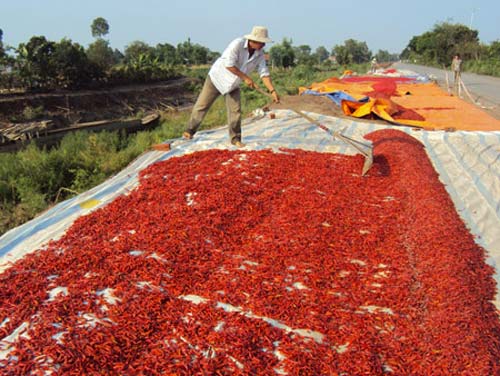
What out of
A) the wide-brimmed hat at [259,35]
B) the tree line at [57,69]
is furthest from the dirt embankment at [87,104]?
the wide-brimmed hat at [259,35]

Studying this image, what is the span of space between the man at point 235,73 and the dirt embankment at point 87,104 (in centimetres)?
1535

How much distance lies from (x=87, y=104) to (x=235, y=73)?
20.0m

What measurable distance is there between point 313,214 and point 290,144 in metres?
2.17

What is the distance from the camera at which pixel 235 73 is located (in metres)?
4.64

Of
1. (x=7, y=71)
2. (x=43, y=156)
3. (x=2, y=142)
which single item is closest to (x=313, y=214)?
(x=43, y=156)

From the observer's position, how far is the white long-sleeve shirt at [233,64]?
4.63 meters

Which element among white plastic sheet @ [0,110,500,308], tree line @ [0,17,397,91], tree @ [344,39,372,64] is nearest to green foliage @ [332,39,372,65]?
tree @ [344,39,372,64]

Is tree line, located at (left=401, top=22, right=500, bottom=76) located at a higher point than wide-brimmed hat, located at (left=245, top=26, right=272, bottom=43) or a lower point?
higher

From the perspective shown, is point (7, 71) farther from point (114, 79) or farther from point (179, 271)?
point (179, 271)

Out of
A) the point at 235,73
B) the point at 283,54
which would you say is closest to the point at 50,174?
the point at 235,73

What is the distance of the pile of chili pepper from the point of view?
1.82 meters

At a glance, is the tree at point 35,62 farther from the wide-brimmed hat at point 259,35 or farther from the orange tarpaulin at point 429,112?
the wide-brimmed hat at point 259,35

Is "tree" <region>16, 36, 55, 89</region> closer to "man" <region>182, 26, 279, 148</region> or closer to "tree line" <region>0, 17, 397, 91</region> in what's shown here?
"tree line" <region>0, 17, 397, 91</region>

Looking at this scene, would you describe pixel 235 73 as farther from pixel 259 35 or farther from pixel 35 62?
pixel 35 62
